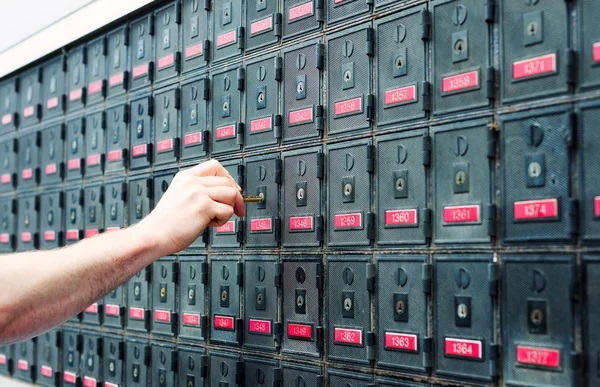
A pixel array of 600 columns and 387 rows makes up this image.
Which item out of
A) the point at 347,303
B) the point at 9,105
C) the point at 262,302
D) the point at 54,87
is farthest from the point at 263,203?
the point at 9,105

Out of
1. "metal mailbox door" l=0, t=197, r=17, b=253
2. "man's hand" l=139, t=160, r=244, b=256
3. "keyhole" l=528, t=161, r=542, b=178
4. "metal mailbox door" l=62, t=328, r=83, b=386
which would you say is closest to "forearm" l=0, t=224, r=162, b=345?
"man's hand" l=139, t=160, r=244, b=256

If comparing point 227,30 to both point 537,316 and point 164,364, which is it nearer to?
point 164,364

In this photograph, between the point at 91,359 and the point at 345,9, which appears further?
the point at 91,359

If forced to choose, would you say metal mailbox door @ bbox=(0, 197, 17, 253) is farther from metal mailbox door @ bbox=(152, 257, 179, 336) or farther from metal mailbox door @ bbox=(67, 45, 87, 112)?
metal mailbox door @ bbox=(152, 257, 179, 336)

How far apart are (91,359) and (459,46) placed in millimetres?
2139

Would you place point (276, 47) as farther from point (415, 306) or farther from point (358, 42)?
point (415, 306)

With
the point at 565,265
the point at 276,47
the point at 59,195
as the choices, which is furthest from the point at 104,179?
the point at 565,265

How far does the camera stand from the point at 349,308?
2127mm

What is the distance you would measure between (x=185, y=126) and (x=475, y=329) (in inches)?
55.0

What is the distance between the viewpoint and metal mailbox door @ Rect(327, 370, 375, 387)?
207 centimetres

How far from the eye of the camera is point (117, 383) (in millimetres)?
2988

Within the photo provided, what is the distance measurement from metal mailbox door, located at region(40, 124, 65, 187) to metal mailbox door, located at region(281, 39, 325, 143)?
1460 mm

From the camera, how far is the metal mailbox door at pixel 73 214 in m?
3.23

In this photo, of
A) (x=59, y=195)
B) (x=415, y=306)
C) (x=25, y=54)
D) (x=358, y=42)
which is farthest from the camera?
(x=25, y=54)
